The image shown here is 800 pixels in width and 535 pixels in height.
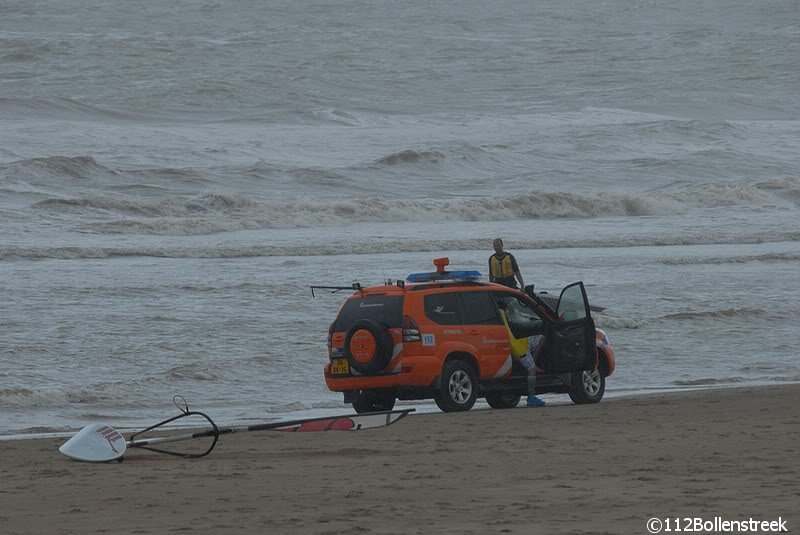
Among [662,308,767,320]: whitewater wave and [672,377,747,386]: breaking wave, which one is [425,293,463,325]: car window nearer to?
[672,377,747,386]: breaking wave

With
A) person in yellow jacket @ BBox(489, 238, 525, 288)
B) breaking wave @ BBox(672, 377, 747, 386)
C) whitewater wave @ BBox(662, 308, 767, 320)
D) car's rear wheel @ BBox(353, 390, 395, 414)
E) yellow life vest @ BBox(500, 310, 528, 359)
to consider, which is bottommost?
breaking wave @ BBox(672, 377, 747, 386)

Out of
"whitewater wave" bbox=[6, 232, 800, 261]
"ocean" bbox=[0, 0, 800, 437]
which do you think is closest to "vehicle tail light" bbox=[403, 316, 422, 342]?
"ocean" bbox=[0, 0, 800, 437]

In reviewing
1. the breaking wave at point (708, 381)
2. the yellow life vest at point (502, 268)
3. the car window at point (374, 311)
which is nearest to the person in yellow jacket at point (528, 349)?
the car window at point (374, 311)

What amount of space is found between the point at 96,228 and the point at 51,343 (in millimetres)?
13985

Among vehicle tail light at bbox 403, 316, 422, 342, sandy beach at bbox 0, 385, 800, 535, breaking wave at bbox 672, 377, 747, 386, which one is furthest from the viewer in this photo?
breaking wave at bbox 672, 377, 747, 386

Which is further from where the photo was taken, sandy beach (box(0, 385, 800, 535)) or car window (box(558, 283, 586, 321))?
car window (box(558, 283, 586, 321))

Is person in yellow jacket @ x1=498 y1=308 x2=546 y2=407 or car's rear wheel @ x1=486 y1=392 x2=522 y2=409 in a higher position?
person in yellow jacket @ x1=498 y1=308 x2=546 y2=407

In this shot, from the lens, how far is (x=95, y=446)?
9500mm

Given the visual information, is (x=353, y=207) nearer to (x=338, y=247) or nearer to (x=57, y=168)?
(x=338, y=247)

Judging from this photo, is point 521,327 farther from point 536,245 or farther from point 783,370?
point 536,245

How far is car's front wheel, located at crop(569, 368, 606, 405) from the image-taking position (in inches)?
540

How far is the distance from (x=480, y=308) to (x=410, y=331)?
911 millimetres

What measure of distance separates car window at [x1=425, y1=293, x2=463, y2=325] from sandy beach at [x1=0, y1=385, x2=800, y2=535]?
4.53 ft

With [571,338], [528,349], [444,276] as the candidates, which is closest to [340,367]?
[444,276]
